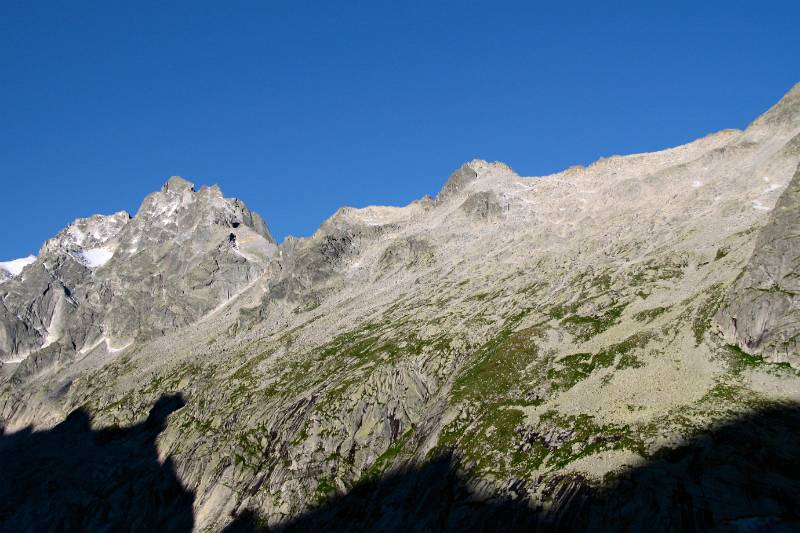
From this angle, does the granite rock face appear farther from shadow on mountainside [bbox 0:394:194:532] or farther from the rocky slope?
shadow on mountainside [bbox 0:394:194:532]

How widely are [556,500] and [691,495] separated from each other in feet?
36.5

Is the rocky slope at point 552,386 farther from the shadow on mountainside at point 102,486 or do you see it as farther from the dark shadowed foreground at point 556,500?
the shadow on mountainside at point 102,486

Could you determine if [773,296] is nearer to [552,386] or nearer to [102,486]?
[552,386]

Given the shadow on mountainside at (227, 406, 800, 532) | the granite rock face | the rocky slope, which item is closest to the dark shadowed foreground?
the shadow on mountainside at (227, 406, 800, 532)

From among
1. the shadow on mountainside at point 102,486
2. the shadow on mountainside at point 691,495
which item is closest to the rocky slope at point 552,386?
the shadow on mountainside at point 691,495

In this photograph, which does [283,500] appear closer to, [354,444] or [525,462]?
[354,444]

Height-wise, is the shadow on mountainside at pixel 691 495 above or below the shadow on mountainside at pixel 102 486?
below

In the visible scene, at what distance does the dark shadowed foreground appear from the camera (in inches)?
1791

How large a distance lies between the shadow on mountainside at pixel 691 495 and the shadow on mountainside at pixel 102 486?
199 feet

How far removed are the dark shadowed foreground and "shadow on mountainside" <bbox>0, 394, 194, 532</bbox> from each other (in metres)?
0.27

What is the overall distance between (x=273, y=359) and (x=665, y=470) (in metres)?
103

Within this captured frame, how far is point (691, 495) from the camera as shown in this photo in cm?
4691

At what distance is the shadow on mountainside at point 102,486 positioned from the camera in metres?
104

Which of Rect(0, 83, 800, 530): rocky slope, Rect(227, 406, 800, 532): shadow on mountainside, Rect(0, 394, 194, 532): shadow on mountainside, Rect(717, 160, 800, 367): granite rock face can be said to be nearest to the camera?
Rect(227, 406, 800, 532): shadow on mountainside
